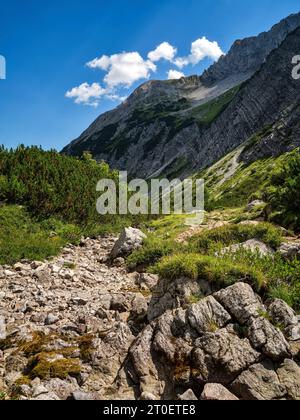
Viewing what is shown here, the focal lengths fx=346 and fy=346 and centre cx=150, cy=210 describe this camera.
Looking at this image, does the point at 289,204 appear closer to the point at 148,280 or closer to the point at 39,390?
the point at 148,280

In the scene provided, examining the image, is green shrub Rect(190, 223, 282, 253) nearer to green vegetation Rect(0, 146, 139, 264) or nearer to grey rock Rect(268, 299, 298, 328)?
grey rock Rect(268, 299, 298, 328)

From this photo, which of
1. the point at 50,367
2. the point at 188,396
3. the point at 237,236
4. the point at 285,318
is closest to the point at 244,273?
the point at 285,318

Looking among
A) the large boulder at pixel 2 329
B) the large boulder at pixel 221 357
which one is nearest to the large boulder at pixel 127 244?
the large boulder at pixel 2 329

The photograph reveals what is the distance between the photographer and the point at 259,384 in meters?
5.73

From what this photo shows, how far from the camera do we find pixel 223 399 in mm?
5504

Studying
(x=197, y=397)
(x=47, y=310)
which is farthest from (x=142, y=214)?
(x=197, y=397)

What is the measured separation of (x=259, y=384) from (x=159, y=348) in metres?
1.98

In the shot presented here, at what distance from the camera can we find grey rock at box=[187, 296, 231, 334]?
22.7 feet

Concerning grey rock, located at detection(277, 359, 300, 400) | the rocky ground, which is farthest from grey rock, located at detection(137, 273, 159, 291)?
grey rock, located at detection(277, 359, 300, 400)

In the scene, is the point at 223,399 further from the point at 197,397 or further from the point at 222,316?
the point at 222,316

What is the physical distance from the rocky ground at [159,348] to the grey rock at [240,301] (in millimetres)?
21

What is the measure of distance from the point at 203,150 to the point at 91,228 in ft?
414

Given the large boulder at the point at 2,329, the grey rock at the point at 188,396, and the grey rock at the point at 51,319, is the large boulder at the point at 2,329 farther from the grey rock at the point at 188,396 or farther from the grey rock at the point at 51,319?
the grey rock at the point at 188,396

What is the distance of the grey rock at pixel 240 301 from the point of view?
22.7 ft
